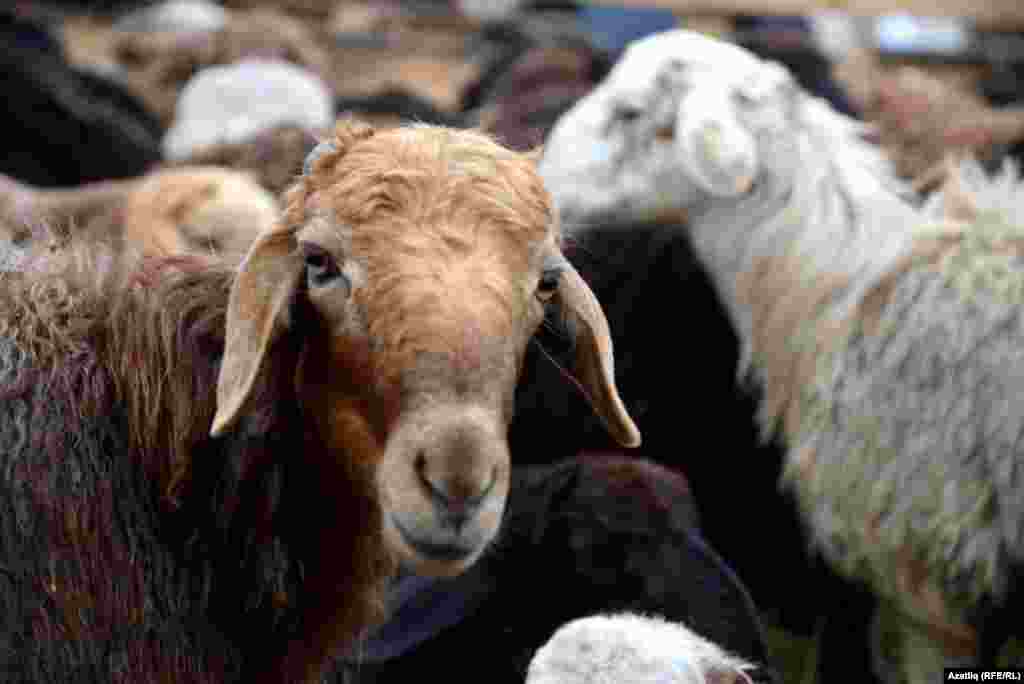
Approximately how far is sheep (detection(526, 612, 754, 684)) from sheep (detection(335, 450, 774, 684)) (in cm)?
66

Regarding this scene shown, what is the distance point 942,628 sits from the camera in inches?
167

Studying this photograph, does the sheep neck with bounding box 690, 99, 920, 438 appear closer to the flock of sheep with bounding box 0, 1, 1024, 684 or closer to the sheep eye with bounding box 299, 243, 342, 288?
the flock of sheep with bounding box 0, 1, 1024, 684

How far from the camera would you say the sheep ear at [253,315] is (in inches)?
97.1

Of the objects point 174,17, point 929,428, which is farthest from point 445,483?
point 174,17

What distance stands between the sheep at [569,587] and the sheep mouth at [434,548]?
1.35 metres

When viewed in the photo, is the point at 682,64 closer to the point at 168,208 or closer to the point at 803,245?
the point at 803,245

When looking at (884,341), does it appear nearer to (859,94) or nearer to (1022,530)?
(1022,530)

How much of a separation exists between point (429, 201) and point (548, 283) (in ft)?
0.92

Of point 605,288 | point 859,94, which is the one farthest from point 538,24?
point 605,288

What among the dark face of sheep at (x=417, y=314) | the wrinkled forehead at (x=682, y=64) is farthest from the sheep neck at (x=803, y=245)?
the dark face of sheep at (x=417, y=314)

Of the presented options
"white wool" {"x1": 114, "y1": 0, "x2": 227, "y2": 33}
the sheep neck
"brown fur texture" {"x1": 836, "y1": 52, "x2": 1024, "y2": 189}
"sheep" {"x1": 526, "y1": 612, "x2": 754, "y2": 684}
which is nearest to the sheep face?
the sheep neck

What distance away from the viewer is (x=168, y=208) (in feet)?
18.7

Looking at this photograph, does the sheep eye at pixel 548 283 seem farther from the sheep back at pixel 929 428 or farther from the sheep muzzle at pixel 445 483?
the sheep back at pixel 929 428

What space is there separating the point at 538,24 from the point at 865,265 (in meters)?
5.54
